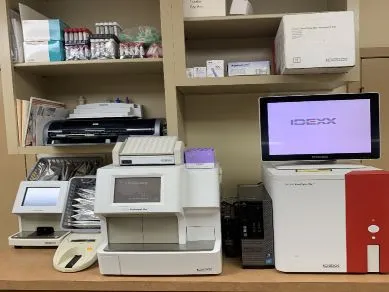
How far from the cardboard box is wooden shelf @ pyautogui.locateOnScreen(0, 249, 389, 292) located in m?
0.81

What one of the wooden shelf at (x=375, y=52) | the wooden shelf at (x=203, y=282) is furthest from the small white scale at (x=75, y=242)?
the wooden shelf at (x=375, y=52)

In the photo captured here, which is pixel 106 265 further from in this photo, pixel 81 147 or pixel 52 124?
pixel 52 124

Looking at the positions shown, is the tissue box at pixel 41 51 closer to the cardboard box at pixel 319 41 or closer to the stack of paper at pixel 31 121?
the stack of paper at pixel 31 121

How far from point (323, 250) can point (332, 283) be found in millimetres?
111

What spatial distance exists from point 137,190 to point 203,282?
1.33ft

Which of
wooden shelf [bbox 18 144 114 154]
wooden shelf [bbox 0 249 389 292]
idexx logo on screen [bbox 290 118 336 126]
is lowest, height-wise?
wooden shelf [bbox 0 249 389 292]

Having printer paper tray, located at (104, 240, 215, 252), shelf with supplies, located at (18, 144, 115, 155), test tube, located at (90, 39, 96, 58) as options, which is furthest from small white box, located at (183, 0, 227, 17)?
printer paper tray, located at (104, 240, 215, 252)

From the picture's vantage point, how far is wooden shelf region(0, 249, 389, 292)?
3.76 ft

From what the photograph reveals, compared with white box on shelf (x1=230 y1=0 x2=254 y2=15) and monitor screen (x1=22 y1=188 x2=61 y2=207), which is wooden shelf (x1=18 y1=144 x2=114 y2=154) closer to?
monitor screen (x1=22 y1=188 x2=61 y2=207)

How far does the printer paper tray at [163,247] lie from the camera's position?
1.22 metres

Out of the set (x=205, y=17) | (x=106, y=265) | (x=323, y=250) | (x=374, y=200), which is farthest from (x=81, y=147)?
(x=374, y=200)

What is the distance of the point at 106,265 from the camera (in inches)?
48.3

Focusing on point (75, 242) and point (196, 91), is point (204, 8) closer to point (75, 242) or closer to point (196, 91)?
point (196, 91)

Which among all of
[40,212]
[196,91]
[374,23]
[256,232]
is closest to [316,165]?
[256,232]
